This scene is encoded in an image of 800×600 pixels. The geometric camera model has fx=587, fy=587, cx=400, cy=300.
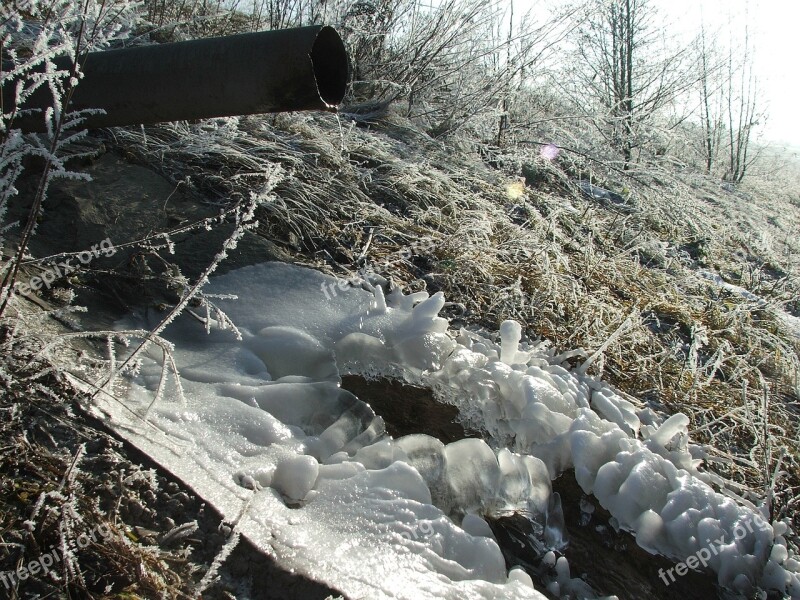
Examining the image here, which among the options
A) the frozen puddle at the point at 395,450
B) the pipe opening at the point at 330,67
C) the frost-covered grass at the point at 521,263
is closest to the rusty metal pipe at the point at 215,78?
the pipe opening at the point at 330,67

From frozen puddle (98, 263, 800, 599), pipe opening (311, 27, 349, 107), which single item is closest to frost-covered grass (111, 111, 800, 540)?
frozen puddle (98, 263, 800, 599)

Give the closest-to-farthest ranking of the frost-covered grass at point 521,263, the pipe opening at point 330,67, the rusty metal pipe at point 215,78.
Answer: the rusty metal pipe at point 215,78
the pipe opening at point 330,67
the frost-covered grass at point 521,263

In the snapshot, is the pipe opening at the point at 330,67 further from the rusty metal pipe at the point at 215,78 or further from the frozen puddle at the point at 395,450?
the frozen puddle at the point at 395,450

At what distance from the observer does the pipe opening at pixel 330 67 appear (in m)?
1.68

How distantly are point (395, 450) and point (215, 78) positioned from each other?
1.10 meters

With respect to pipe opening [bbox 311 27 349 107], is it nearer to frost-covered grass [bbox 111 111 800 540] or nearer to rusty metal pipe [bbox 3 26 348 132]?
rusty metal pipe [bbox 3 26 348 132]

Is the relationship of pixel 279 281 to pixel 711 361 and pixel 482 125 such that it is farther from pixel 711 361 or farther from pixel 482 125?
pixel 482 125

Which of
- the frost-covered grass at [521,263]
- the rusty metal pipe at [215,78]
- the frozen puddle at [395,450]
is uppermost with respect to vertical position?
the rusty metal pipe at [215,78]

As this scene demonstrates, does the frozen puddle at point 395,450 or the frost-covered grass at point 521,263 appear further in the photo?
the frost-covered grass at point 521,263

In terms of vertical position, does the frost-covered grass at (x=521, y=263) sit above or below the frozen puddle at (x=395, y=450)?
above

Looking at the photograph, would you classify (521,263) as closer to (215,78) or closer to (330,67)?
(330,67)

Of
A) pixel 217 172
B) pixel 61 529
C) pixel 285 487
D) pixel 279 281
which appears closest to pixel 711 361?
pixel 279 281

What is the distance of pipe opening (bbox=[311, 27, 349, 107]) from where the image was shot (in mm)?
1684

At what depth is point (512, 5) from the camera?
473 cm
